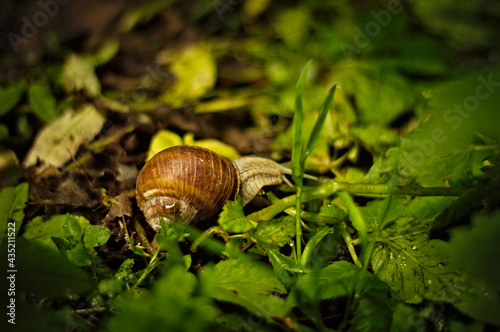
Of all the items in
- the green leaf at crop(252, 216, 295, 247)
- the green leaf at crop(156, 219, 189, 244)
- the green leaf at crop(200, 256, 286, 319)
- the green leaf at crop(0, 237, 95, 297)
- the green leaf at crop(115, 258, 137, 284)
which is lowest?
the green leaf at crop(115, 258, 137, 284)

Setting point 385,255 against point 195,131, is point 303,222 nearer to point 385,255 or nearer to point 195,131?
point 385,255

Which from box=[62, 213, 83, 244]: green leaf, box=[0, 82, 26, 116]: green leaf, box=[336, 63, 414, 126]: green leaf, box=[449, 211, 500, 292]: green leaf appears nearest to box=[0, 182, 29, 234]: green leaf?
box=[62, 213, 83, 244]: green leaf

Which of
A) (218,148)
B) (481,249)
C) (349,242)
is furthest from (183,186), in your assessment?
(481,249)

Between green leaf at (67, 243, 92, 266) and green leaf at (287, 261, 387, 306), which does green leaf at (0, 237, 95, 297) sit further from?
green leaf at (287, 261, 387, 306)

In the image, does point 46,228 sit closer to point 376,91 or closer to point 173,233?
point 173,233

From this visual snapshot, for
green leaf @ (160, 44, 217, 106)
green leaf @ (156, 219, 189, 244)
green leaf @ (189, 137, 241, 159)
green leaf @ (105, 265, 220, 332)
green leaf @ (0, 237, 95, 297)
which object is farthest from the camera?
green leaf @ (160, 44, 217, 106)

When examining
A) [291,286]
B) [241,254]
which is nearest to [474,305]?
[291,286]

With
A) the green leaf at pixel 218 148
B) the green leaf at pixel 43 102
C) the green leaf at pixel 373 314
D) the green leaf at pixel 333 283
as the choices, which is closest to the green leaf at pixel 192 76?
the green leaf at pixel 218 148
